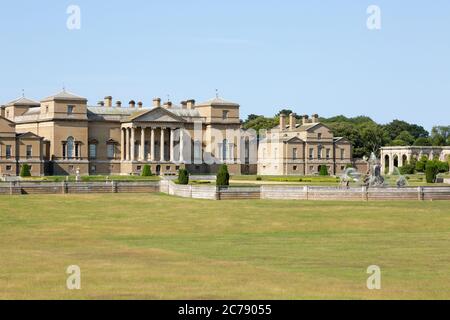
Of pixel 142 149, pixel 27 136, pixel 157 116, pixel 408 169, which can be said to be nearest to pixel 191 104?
pixel 157 116

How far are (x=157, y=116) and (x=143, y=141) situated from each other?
342cm

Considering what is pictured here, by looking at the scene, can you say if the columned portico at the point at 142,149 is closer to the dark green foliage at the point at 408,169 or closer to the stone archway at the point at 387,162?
the dark green foliage at the point at 408,169

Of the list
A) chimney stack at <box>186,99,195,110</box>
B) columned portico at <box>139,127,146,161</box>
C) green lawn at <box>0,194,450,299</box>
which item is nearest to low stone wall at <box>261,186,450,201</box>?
green lawn at <box>0,194,450,299</box>

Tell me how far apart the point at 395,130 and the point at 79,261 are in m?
171

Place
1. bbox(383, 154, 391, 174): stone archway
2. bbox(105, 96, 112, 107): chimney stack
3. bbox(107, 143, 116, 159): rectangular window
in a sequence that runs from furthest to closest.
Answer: bbox(383, 154, 391, 174): stone archway, bbox(105, 96, 112, 107): chimney stack, bbox(107, 143, 116, 159): rectangular window

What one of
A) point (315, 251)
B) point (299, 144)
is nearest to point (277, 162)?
point (299, 144)

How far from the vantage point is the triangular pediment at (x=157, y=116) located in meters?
107

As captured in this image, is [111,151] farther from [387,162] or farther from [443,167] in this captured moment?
[387,162]

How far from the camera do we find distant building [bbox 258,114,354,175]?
118000 millimetres

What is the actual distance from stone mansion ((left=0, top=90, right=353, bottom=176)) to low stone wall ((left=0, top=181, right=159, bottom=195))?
102ft

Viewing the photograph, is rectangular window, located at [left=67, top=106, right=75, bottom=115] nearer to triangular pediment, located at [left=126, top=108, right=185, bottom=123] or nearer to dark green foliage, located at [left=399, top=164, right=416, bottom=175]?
triangular pediment, located at [left=126, top=108, right=185, bottom=123]

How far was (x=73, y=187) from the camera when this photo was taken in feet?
211

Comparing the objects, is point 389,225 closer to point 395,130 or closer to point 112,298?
point 112,298

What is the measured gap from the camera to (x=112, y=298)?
69.5 feet
